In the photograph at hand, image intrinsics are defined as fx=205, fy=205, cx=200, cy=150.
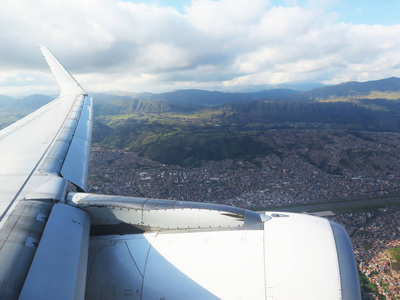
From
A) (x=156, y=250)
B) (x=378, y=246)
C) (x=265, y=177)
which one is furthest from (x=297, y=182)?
(x=156, y=250)

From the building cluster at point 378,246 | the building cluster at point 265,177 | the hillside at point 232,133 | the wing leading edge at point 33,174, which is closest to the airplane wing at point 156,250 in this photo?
the wing leading edge at point 33,174

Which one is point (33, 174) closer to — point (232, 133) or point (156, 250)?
point (156, 250)

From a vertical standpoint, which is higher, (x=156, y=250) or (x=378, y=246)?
(x=156, y=250)

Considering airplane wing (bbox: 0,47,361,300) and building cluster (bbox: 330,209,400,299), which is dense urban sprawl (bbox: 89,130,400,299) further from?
airplane wing (bbox: 0,47,361,300)

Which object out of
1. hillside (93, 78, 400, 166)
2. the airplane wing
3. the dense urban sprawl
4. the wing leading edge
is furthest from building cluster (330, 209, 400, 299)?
hillside (93, 78, 400, 166)

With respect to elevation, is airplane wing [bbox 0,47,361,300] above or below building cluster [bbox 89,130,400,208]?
above

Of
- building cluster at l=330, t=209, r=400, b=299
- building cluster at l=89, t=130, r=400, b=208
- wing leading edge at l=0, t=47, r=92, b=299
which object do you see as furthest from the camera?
building cluster at l=89, t=130, r=400, b=208

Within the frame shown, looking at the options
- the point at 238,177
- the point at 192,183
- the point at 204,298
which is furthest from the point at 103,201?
the point at 238,177

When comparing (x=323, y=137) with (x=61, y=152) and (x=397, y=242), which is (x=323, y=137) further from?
(x=61, y=152)
